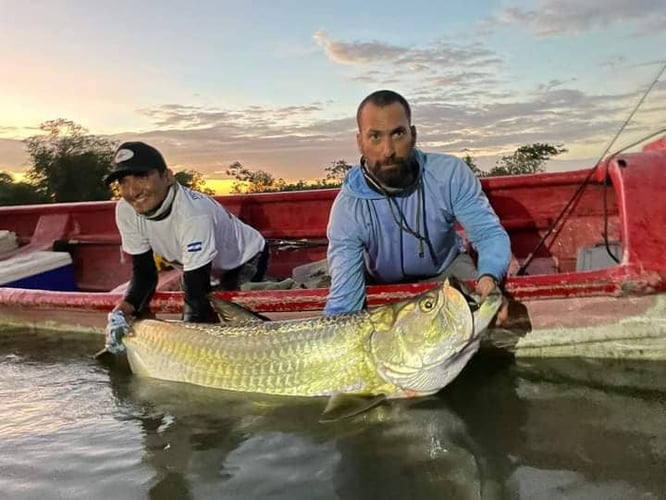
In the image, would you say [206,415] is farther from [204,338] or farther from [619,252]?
[619,252]

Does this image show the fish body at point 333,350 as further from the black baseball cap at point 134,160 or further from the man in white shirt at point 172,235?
the black baseball cap at point 134,160

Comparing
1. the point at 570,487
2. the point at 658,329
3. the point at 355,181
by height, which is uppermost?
the point at 355,181

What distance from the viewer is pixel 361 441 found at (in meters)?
3.91

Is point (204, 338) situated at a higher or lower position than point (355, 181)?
lower

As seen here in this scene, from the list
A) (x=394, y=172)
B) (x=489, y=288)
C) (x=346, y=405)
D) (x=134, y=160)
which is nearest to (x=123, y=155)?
(x=134, y=160)

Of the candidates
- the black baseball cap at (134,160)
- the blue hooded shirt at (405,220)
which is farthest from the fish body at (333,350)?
the black baseball cap at (134,160)

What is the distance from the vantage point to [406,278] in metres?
5.11

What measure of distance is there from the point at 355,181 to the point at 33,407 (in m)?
A: 2.43

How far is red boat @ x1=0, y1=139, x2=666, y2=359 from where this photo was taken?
4633 mm

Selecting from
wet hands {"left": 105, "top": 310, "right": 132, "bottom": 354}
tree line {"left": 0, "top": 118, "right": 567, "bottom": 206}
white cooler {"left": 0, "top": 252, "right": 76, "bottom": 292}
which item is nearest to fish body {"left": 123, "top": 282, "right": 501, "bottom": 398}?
wet hands {"left": 105, "top": 310, "right": 132, "bottom": 354}

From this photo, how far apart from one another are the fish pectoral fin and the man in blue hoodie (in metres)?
0.63

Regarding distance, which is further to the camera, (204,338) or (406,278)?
(406,278)

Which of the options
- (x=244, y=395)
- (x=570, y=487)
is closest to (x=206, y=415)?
(x=244, y=395)

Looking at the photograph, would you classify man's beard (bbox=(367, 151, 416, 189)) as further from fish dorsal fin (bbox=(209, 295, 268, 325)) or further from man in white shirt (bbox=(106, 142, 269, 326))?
man in white shirt (bbox=(106, 142, 269, 326))
